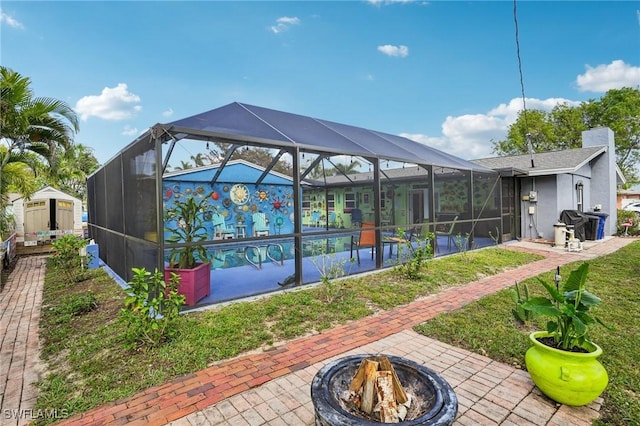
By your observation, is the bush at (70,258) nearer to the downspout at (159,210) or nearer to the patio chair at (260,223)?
the downspout at (159,210)

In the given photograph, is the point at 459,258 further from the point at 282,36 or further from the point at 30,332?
the point at 282,36

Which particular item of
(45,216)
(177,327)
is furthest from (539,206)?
(45,216)

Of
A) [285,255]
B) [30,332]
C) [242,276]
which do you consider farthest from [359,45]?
[30,332]

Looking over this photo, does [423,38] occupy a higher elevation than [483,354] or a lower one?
higher

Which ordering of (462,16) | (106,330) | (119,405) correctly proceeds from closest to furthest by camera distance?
(119,405) < (106,330) < (462,16)

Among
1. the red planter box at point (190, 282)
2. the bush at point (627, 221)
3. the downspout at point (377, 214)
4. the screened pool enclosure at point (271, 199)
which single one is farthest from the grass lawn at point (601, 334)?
the bush at point (627, 221)

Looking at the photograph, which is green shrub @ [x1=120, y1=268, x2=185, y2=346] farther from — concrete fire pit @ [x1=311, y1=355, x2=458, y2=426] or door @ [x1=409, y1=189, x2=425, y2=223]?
door @ [x1=409, y1=189, x2=425, y2=223]

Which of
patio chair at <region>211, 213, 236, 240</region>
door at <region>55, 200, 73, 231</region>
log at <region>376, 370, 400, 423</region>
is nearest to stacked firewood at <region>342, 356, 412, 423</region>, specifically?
log at <region>376, 370, 400, 423</region>

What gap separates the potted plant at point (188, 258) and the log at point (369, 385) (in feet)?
9.79

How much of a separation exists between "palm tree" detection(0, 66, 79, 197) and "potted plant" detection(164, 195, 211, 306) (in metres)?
4.84

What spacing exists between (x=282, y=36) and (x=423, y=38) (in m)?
4.61

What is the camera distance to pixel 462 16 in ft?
24.4

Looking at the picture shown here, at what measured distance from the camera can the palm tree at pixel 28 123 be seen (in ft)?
19.7

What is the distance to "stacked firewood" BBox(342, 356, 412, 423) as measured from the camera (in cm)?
135
